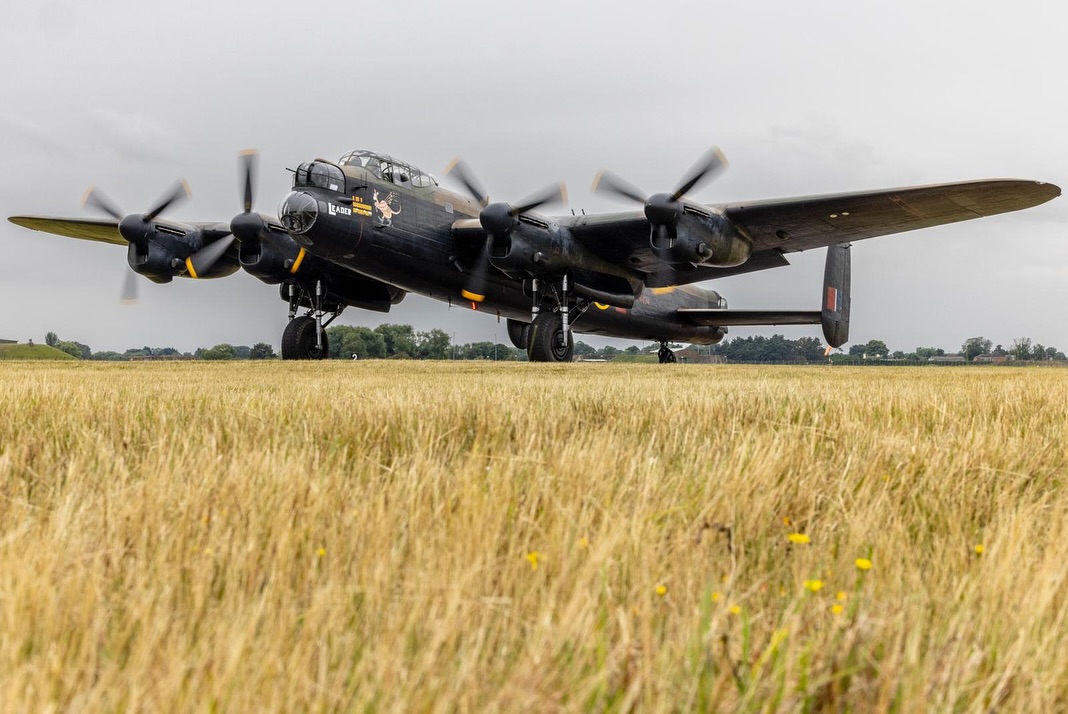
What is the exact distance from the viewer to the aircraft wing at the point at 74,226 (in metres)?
22.7

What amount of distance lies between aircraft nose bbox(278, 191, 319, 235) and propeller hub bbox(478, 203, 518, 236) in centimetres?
350

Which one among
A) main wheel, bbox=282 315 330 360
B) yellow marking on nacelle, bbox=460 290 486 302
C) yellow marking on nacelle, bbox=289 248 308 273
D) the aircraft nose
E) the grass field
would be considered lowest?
the grass field

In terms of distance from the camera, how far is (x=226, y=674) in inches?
33.7

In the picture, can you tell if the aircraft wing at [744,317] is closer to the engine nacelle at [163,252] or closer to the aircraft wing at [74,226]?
the engine nacelle at [163,252]

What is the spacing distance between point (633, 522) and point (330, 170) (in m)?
16.0

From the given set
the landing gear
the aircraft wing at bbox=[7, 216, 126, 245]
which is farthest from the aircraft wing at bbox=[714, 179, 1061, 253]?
the aircraft wing at bbox=[7, 216, 126, 245]

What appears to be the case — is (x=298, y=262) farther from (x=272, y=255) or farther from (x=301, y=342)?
(x=301, y=342)

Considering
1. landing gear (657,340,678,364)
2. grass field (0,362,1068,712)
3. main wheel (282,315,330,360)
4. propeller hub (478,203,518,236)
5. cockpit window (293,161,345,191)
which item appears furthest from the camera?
landing gear (657,340,678,364)

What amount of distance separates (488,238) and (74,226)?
46.0 ft

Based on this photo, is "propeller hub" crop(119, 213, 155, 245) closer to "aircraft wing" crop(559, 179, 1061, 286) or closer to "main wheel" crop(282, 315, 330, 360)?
"main wheel" crop(282, 315, 330, 360)

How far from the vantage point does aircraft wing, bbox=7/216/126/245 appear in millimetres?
22719

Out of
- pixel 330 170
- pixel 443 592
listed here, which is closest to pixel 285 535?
pixel 443 592

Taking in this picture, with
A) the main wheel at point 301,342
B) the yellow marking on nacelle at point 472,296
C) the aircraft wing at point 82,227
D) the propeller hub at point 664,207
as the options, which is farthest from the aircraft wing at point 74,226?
the propeller hub at point 664,207

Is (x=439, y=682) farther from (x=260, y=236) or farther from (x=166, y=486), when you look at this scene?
(x=260, y=236)
